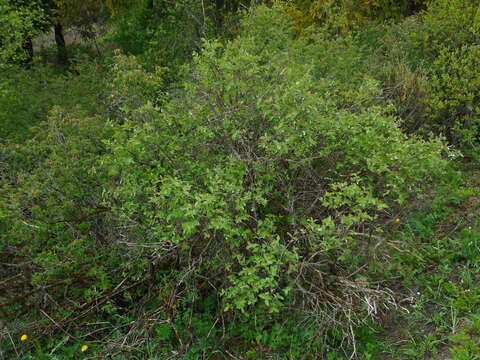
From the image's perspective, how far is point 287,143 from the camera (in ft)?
12.1

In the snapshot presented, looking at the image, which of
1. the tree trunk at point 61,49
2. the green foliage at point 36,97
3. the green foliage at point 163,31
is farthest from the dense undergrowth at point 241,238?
the tree trunk at point 61,49

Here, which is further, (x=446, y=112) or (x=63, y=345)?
(x=446, y=112)

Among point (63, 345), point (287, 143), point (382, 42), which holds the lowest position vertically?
point (63, 345)

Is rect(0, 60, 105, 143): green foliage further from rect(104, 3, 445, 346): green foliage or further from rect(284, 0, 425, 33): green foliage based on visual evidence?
rect(284, 0, 425, 33): green foliage

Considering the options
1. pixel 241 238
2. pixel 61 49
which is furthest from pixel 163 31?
pixel 241 238

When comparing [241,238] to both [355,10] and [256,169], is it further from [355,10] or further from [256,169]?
[355,10]

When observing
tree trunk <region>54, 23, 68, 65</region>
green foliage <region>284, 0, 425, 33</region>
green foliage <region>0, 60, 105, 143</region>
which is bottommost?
tree trunk <region>54, 23, 68, 65</region>

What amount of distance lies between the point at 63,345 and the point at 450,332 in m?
3.39

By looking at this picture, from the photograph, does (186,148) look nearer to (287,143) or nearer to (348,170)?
(287,143)

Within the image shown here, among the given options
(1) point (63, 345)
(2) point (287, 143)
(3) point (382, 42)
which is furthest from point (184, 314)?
(3) point (382, 42)

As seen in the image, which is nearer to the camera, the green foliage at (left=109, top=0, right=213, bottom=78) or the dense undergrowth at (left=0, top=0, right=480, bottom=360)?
the dense undergrowth at (left=0, top=0, right=480, bottom=360)

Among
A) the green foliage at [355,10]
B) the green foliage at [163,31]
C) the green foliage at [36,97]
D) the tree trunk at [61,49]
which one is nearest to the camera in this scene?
the green foliage at [36,97]

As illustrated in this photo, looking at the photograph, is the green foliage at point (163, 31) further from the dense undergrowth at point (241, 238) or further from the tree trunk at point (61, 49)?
the dense undergrowth at point (241, 238)

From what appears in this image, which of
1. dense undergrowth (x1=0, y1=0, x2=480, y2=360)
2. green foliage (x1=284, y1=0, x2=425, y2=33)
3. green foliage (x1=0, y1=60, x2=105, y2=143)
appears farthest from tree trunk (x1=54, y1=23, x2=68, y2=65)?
dense undergrowth (x1=0, y1=0, x2=480, y2=360)
